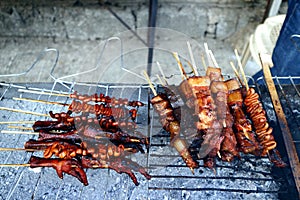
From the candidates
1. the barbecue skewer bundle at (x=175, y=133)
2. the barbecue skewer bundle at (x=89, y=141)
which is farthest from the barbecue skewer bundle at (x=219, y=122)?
the barbecue skewer bundle at (x=89, y=141)

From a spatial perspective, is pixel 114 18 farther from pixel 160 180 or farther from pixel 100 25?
pixel 160 180

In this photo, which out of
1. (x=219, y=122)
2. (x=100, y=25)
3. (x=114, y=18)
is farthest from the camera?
(x=100, y=25)

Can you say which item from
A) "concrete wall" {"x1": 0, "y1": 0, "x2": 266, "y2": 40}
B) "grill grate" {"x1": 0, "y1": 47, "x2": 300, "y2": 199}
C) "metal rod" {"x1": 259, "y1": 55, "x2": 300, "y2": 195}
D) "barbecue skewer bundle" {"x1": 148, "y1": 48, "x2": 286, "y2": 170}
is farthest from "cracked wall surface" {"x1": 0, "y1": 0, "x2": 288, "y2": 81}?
"grill grate" {"x1": 0, "y1": 47, "x2": 300, "y2": 199}

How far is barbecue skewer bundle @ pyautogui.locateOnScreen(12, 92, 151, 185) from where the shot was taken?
2.67m

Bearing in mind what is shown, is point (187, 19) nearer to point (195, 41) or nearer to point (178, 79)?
point (195, 41)

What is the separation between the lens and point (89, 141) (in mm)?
2795

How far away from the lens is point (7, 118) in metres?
3.30

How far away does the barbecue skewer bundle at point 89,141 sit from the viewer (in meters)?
2.67

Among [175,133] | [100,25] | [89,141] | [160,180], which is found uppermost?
[100,25]

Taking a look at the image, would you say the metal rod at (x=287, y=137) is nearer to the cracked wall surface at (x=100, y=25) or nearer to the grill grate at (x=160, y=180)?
the grill grate at (x=160, y=180)

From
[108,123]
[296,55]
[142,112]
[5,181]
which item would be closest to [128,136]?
[108,123]

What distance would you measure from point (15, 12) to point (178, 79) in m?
3.84

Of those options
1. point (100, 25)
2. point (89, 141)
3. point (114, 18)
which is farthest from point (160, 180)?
point (100, 25)

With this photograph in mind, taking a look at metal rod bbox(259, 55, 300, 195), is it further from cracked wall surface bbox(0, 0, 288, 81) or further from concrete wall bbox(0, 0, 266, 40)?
concrete wall bbox(0, 0, 266, 40)
